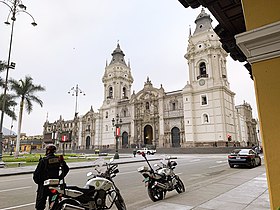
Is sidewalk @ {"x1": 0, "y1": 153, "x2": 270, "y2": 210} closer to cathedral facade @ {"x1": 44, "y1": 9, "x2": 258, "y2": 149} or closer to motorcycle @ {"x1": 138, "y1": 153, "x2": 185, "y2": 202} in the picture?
motorcycle @ {"x1": 138, "y1": 153, "x2": 185, "y2": 202}

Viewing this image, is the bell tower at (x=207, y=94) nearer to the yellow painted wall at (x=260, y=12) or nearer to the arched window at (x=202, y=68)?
the arched window at (x=202, y=68)

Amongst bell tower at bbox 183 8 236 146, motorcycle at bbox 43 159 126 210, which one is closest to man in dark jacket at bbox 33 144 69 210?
motorcycle at bbox 43 159 126 210

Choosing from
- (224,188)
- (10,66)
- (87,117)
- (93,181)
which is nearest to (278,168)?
(93,181)

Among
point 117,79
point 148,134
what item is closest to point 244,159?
point 148,134

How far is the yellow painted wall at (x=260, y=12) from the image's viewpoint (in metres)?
2.93

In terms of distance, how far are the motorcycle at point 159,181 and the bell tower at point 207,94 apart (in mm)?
33648

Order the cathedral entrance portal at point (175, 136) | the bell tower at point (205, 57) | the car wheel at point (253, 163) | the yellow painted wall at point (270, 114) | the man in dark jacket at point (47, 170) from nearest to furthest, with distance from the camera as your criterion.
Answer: the yellow painted wall at point (270, 114) → the man in dark jacket at point (47, 170) → the car wheel at point (253, 163) → the bell tower at point (205, 57) → the cathedral entrance portal at point (175, 136)

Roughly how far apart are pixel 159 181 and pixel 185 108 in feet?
125

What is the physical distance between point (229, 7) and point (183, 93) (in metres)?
39.6

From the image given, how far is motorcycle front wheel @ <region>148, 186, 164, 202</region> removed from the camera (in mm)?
6141

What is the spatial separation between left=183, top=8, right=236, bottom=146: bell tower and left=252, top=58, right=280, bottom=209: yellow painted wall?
37.7m

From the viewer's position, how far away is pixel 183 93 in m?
43.9

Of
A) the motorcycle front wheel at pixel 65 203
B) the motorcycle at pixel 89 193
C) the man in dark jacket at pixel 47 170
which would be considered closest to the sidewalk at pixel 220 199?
the motorcycle at pixel 89 193

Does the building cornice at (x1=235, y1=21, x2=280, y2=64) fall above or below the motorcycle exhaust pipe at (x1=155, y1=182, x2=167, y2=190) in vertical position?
above
